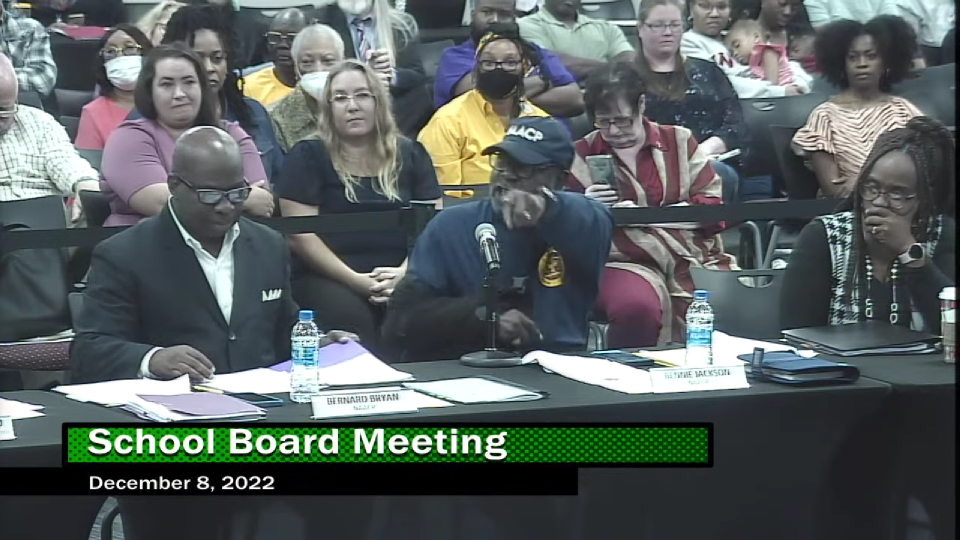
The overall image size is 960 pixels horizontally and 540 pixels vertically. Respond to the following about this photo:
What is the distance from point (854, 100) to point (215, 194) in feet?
7.14

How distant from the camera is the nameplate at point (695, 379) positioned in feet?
7.91

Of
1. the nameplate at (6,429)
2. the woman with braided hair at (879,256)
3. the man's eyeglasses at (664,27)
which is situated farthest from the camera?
the man's eyeglasses at (664,27)

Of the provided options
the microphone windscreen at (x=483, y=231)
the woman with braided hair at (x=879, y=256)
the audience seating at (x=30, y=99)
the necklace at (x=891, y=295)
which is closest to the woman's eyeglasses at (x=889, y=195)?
the woman with braided hair at (x=879, y=256)

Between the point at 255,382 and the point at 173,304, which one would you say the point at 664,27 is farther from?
the point at 255,382

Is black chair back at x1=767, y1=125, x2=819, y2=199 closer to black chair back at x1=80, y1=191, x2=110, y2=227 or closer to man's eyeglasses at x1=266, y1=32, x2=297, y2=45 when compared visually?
man's eyeglasses at x1=266, y1=32, x2=297, y2=45

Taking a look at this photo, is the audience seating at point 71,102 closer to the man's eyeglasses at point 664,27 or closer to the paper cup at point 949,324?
the man's eyeglasses at point 664,27

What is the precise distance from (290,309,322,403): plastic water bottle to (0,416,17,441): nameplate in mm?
479

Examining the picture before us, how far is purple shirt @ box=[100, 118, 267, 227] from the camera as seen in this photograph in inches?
127

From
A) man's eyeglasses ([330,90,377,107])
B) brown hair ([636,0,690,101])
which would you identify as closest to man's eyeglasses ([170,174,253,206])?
man's eyeglasses ([330,90,377,107])

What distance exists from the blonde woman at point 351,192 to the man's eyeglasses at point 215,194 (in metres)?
0.55

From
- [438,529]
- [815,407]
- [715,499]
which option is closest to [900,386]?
[815,407]

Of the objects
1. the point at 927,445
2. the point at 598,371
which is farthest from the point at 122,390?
the point at 927,445

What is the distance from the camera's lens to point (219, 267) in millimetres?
2838

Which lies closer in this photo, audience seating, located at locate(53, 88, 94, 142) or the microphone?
the microphone
